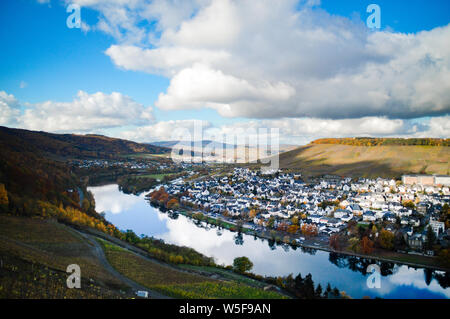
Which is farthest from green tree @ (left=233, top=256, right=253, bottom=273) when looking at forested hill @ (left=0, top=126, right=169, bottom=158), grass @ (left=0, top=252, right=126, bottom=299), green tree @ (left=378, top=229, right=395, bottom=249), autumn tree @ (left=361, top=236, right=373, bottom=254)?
forested hill @ (left=0, top=126, right=169, bottom=158)

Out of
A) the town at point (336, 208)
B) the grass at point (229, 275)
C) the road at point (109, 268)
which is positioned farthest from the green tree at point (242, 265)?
the town at point (336, 208)

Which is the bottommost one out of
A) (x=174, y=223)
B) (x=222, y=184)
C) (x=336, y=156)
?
(x=174, y=223)

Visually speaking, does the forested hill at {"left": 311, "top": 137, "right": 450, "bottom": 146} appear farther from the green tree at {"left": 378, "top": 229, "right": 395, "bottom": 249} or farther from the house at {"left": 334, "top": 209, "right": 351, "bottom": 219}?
the green tree at {"left": 378, "top": 229, "right": 395, "bottom": 249}

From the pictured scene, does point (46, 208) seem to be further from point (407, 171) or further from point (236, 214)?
point (407, 171)

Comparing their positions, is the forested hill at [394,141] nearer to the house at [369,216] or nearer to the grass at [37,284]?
the house at [369,216]

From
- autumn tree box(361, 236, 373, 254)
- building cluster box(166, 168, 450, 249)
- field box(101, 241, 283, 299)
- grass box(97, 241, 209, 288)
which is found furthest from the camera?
building cluster box(166, 168, 450, 249)

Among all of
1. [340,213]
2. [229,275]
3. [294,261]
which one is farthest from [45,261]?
[340,213]
